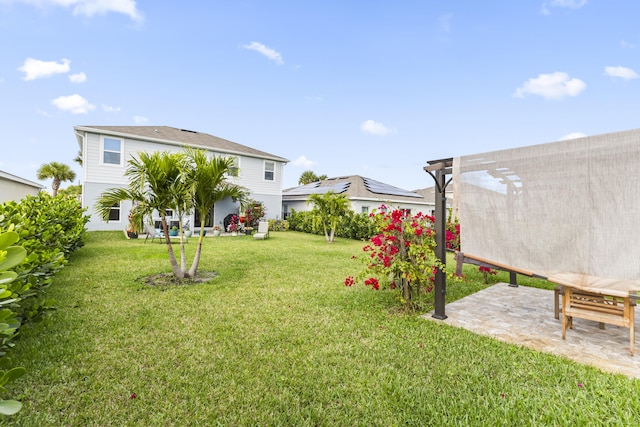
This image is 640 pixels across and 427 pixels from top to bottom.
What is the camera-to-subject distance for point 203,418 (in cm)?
263

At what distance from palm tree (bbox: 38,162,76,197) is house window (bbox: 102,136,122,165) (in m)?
19.1

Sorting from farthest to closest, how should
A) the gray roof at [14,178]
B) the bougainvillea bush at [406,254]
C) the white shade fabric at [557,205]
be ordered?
the gray roof at [14,178]
the bougainvillea bush at [406,254]
the white shade fabric at [557,205]

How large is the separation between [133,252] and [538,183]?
11834 mm

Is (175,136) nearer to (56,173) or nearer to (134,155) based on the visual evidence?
(134,155)

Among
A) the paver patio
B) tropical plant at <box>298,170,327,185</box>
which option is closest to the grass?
the paver patio

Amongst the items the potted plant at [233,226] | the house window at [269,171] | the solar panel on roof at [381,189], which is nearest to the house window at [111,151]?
the potted plant at [233,226]

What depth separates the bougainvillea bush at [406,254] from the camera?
197 inches

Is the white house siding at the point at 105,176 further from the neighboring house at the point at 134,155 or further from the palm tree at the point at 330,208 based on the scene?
the palm tree at the point at 330,208

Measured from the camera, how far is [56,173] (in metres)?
29.5

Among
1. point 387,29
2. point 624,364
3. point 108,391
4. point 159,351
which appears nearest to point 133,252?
point 159,351

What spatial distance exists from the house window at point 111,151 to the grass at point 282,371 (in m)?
12.9

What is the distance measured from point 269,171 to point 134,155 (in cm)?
818

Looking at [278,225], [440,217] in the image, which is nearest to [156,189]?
[440,217]

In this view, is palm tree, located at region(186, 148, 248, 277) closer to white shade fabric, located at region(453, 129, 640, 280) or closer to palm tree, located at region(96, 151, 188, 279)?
palm tree, located at region(96, 151, 188, 279)
